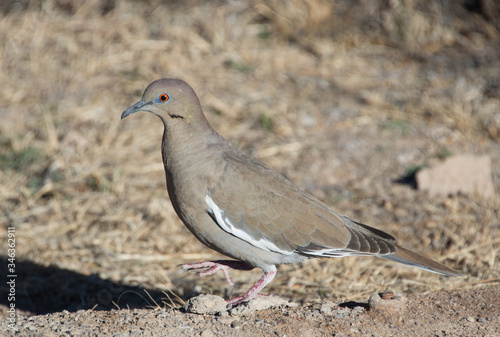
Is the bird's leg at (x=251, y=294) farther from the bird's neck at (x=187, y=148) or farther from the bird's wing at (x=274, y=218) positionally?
the bird's neck at (x=187, y=148)

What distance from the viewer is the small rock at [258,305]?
3590 mm

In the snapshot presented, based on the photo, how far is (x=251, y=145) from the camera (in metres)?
6.88

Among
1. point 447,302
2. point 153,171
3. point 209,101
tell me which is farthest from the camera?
point 209,101

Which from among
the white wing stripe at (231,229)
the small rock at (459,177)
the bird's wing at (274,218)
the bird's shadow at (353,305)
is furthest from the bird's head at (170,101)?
the small rock at (459,177)

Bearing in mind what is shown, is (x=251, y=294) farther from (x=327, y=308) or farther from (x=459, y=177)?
(x=459, y=177)

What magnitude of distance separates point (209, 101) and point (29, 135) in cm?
215

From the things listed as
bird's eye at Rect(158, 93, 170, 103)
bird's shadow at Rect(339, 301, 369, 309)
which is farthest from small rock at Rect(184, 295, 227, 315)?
bird's eye at Rect(158, 93, 170, 103)

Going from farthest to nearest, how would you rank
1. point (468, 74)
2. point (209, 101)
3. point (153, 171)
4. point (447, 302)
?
1. point (468, 74)
2. point (209, 101)
3. point (153, 171)
4. point (447, 302)

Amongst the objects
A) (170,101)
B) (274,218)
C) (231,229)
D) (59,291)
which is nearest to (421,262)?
(274,218)

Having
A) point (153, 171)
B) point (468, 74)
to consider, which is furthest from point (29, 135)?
point (468, 74)

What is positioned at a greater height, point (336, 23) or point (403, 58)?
point (336, 23)

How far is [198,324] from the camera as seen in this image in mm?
3461

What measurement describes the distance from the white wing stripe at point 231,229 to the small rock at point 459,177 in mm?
2602

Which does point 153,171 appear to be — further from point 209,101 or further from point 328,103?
point 328,103
